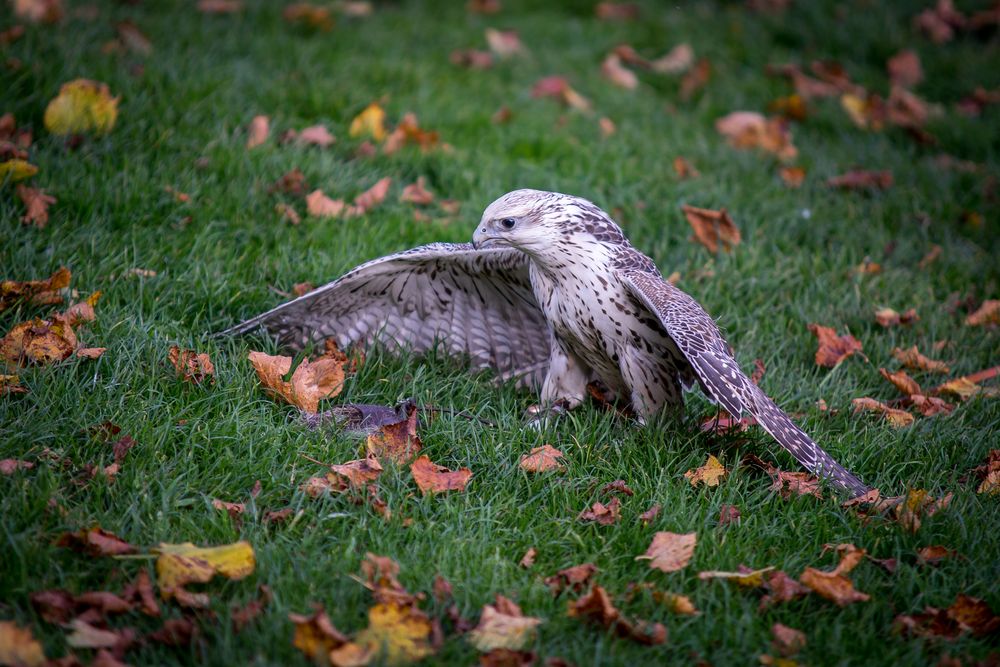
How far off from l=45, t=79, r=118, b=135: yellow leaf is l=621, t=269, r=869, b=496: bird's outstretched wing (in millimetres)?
3530

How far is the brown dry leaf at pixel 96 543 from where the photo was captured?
11.3ft

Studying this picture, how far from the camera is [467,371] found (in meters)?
5.09

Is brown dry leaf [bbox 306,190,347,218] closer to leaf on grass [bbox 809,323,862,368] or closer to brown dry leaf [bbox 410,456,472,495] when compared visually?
brown dry leaf [bbox 410,456,472,495]

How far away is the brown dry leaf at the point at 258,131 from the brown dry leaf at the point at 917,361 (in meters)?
3.99

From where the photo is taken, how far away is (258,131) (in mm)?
6375

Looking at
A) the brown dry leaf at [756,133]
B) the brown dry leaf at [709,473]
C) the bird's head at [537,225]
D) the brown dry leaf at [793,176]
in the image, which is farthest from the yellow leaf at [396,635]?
the brown dry leaf at [756,133]

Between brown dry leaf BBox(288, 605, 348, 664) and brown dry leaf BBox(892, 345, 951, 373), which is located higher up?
brown dry leaf BBox(288, 605, 348, 664)

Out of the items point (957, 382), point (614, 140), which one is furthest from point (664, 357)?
point (614, 140)

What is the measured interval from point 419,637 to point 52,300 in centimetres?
258

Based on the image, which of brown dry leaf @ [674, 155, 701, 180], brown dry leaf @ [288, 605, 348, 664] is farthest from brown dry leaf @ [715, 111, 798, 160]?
brown dry leaf @ [288, 605, 348, 664]

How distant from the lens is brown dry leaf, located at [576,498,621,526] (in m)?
4.02

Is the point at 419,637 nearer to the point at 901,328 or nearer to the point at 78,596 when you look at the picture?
the point at 78,596

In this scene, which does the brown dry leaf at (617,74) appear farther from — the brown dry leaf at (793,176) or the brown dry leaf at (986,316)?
the brown dry leaf at (986,316)

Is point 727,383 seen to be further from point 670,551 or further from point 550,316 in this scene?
point 550,316
